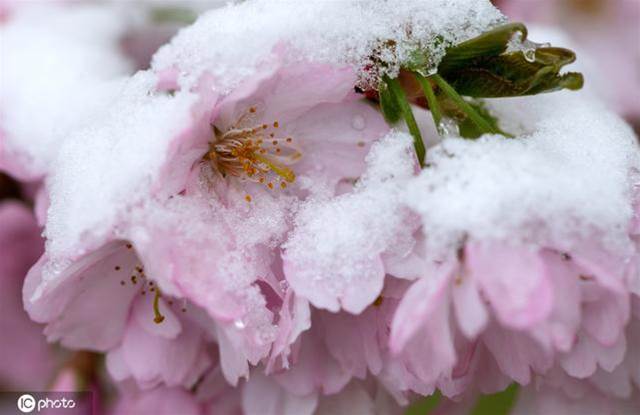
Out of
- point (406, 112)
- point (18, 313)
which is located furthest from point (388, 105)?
point (18, 313)

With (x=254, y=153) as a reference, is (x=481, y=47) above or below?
above

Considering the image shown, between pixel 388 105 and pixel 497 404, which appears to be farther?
pixel 497 404

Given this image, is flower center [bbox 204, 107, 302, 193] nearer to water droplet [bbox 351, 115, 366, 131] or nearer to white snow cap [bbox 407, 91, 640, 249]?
water droplet [bbox 351, 115, 366, 131]

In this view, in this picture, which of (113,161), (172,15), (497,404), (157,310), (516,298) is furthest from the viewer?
(172,15)

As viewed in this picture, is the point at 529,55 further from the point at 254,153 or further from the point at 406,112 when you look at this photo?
the point at 254,153

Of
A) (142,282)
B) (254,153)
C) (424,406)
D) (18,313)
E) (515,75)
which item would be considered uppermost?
(515,75)

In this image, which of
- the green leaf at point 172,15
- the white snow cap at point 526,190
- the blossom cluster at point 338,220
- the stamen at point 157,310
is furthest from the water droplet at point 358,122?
the green leaf at point 172,15

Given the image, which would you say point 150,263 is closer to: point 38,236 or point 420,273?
point 420,273

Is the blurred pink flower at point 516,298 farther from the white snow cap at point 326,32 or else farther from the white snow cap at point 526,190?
the white snow cap at point 326,32
